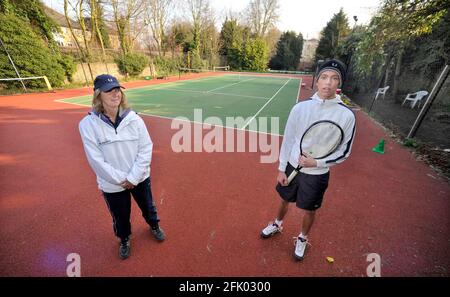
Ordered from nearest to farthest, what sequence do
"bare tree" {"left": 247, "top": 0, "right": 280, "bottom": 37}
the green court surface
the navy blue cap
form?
the navy blue cap → the green court surface → "bare tree" {"left": 247, "top": 0, "right": 280, "bottom": 37}

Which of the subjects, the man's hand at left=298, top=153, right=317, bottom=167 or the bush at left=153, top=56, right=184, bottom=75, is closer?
the man's hand at left=298, top=153, right=317, bottom=167

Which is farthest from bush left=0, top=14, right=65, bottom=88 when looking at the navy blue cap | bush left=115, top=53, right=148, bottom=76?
the navy blue cap

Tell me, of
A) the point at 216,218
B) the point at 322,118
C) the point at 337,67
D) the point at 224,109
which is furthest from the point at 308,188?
the point at 224,109

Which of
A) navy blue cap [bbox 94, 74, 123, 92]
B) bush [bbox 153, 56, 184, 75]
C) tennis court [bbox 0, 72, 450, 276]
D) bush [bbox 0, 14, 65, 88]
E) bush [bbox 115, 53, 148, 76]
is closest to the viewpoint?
navy blue cap [bbox 94, 74, 123, 92]

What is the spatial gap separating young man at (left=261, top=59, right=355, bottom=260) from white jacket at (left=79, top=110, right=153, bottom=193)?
1.69m

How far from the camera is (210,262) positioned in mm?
2814

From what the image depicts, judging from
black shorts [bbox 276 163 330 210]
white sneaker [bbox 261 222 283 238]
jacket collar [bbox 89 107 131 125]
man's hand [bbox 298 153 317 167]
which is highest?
jacket collar [bbox 89 107 131 125]

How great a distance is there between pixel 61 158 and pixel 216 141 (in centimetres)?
425

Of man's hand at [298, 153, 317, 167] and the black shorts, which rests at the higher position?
man's hand at [298, 153, 317, 167]

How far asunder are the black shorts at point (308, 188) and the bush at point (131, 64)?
25.0 m

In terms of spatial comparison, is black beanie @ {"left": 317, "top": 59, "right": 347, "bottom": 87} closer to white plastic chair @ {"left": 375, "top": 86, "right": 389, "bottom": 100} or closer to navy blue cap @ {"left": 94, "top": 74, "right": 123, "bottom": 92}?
navy blue cap @ {"left": 94, "top": 74, "right": 123, "bottom": 92}

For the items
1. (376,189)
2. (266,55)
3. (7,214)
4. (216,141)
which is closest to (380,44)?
(376,189)

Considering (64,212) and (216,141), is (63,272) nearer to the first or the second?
(64,212)

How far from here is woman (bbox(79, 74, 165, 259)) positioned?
86.4 inches
